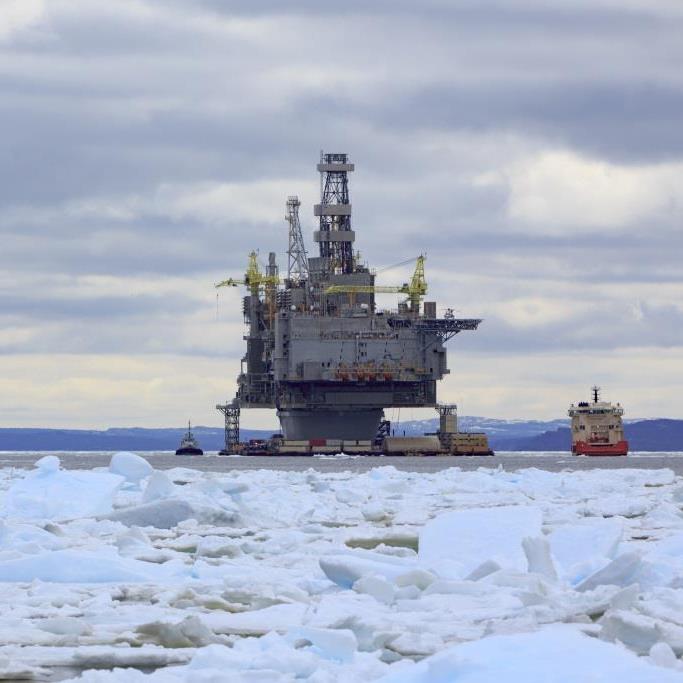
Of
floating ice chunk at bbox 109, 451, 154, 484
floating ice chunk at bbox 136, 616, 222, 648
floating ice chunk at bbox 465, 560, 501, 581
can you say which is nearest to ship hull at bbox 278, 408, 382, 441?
floating ice chunk at bbox 109, 451, 154, 484

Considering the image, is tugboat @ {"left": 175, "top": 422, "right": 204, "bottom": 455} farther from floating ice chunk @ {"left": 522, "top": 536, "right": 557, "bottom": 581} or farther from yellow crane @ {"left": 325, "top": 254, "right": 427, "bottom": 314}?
floating ice chunk @ {"left": 522, "top": 536, "right": 557, "bottom": 581}

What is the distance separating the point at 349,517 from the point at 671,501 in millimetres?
8418

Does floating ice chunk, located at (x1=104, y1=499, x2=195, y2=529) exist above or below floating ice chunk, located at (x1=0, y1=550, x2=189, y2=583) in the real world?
above

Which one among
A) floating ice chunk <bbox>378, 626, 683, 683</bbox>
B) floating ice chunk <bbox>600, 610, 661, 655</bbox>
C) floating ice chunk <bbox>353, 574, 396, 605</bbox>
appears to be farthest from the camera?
floating ice chunk <bbox>353, 574, 396, 605</bbox>

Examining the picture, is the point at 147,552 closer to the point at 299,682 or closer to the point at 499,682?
the point at 299,682

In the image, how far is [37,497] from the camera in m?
30.6

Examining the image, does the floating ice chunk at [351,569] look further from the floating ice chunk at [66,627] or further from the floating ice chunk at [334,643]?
the floating ice chunk at [334,643]

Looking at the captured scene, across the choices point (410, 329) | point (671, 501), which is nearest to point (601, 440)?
point (410, 329)

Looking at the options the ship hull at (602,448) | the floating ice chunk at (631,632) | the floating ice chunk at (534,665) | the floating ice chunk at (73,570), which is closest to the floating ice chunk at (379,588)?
the floating ice chunk at (73,570)

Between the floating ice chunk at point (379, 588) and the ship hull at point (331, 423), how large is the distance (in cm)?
9398

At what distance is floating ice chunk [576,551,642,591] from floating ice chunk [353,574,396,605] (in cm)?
198

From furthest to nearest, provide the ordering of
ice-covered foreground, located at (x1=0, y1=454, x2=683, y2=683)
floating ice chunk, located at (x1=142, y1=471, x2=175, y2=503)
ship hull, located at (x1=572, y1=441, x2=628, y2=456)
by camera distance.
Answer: ship hull, located at (x1=572, y1=441, x2=628, y2=456) < floating ice chunk, located at (x1=142, y1=471, x2=175, y2=503) < ice-covered foreground, located at (x1=0, y1=454, x2=683, y2=683)

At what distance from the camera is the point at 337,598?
16141mm

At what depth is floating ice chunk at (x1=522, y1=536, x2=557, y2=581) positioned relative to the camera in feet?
54.7
